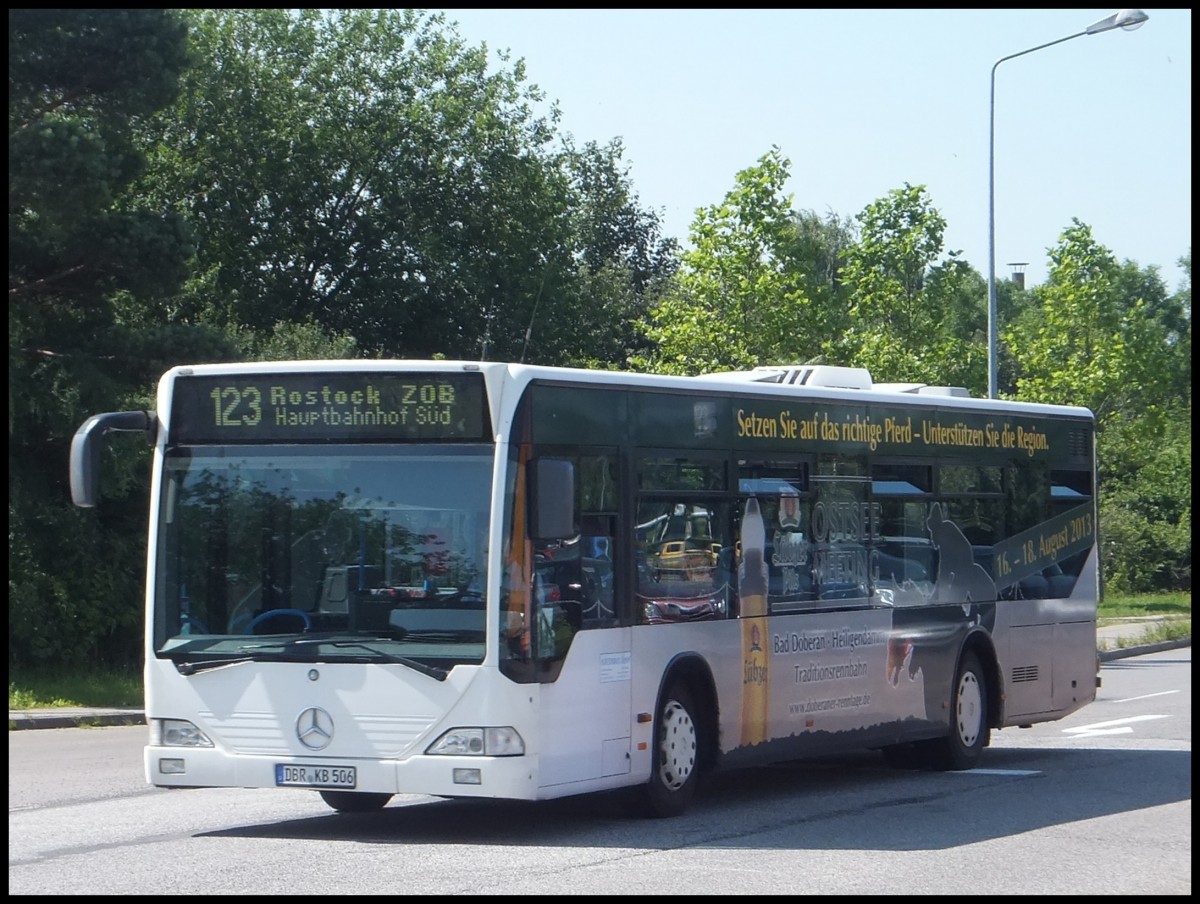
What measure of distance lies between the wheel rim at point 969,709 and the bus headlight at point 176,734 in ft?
21.9

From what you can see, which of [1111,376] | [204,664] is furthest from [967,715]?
[1111,376]

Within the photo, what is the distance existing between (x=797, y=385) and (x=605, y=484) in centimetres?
296

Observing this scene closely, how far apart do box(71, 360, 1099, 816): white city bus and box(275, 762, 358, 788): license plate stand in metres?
0.02

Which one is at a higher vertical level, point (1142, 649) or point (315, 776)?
point (315, 776)

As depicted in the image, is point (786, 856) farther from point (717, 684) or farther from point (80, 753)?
point (80, 753)

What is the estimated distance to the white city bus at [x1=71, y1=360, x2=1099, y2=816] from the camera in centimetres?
1009

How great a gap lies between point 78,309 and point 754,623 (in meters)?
15.8

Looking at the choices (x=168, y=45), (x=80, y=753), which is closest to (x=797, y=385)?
(x=80, y=753)

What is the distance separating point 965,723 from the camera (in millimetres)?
14836

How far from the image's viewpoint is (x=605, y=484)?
10938 mm

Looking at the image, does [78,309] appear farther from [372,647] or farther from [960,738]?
[372,647]

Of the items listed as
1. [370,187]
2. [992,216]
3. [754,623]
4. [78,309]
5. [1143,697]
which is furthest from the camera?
[370,187]

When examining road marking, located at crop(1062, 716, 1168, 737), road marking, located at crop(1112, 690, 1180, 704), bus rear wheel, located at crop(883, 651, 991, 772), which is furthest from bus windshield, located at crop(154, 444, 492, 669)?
road marking, located at crop(1112, 690, 1180, 704)

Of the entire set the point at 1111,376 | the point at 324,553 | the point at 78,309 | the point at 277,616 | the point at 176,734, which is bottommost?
the point at 176,734
